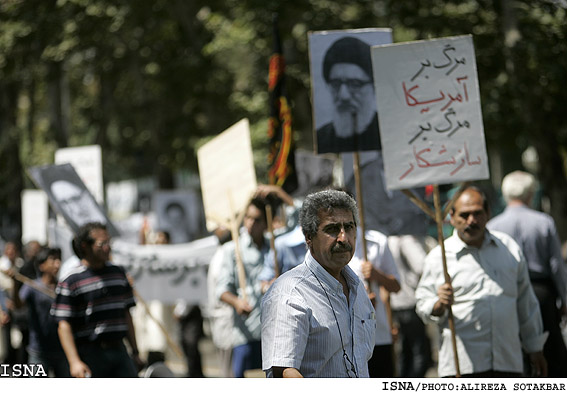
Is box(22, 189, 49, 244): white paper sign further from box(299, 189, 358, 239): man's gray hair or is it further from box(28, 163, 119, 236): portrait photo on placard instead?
box(299, 189, 358, 239): man's gray hair

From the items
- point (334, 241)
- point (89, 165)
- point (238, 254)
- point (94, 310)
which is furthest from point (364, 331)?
point (89, 165)

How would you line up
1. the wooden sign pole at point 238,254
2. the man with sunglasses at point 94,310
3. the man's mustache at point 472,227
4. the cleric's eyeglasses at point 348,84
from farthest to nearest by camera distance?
the wooden sign pole at point 238,254 → the cleric's eyeglasses at point 348,84 → the man with sunglasses at point 94,310 → the man's mustache at point 472,227

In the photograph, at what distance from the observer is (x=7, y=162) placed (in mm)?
27359

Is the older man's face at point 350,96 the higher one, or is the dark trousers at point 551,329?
the older man's face at point 350,96

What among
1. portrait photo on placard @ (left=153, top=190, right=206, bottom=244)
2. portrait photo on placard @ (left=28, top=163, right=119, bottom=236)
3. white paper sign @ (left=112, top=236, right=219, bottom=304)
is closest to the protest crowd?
portrait photo on placard @ (left=28, top=163, right=119, bottom=236)

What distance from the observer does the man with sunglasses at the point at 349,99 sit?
24.4 ft

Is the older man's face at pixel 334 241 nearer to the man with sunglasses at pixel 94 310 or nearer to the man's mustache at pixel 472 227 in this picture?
the man's mustache at pixel 472 227

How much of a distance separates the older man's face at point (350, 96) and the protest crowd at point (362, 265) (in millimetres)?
10

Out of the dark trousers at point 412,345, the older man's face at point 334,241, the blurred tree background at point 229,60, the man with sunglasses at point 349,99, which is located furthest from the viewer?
the blurred tree background at point 229,60

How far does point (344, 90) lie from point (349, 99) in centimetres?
8

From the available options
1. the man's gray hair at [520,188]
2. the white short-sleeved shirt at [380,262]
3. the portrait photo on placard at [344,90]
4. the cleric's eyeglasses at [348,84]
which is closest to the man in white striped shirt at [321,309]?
the white short-sleeved shirt at [380,262]

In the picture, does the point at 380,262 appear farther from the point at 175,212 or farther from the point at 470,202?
the point at 175,212

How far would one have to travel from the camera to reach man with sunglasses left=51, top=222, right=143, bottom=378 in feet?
23.0

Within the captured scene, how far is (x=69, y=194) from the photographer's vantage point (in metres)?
10.6
